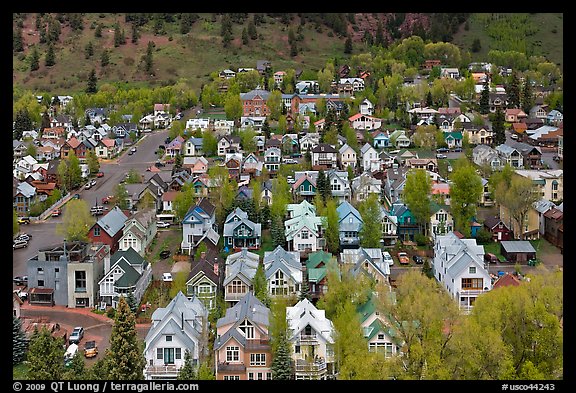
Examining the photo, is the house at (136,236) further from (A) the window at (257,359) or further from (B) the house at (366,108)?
(B) the house at (366,108)

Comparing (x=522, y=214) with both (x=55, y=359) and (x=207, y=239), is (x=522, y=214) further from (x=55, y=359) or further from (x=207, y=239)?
(x=55, y=359)

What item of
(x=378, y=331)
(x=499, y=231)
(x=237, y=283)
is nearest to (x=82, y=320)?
(x=237, y=283)

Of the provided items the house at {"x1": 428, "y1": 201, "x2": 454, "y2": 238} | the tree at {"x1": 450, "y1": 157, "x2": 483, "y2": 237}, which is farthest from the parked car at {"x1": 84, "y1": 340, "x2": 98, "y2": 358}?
the tree at {"x1": 450, "y1": 157, "x2": 483, "y2": 237}

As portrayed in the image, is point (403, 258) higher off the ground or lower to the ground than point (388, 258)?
lower

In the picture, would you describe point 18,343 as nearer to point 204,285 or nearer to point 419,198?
point 204,285

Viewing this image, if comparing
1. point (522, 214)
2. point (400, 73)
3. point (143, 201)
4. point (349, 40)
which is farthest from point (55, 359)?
point (349, 40)
